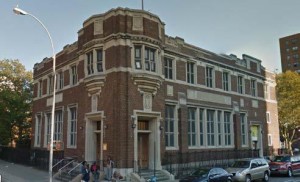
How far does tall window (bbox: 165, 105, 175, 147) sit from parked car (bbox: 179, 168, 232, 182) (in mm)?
6943

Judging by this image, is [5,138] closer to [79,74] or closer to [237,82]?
[79,74]

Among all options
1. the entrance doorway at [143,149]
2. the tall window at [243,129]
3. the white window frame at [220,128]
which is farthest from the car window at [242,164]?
the tall window at [243,129]

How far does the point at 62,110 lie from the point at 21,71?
1956 cm

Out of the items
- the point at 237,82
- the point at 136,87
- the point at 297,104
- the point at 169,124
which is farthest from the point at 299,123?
the point at 136,87

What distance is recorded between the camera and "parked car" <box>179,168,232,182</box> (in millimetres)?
16516

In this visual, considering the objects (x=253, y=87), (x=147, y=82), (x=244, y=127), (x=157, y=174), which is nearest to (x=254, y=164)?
(x=157, y=174)

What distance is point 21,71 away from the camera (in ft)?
147

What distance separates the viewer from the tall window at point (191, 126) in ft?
87.0

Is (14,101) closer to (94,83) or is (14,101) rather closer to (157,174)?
(94,83)

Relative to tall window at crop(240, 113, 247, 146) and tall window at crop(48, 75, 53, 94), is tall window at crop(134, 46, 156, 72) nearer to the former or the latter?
tall window at crop(48, 75, 53, 94)

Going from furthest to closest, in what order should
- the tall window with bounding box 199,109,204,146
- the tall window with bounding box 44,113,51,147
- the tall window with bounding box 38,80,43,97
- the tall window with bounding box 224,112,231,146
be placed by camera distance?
the tall window with bounding box 38,80,43,97
the tall window with bounding box 44,113,51,147
the tall window with bounding box 224,112,231,146
the tall window with bounding box 199,109,204,146

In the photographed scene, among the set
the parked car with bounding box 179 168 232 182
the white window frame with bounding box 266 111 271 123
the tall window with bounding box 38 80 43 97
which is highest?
the tall window with bounding box 38 80 43 97

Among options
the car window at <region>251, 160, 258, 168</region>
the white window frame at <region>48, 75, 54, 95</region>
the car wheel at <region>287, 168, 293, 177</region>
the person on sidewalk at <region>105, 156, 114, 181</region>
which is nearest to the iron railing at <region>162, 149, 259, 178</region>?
the person on sidewalk at <region>105, 156, 114, 181</region>

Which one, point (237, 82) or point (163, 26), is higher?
point (163, 26)
